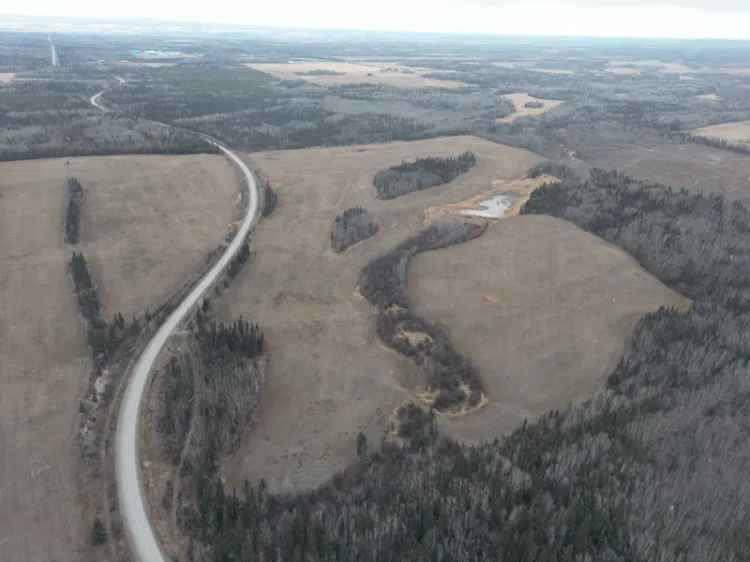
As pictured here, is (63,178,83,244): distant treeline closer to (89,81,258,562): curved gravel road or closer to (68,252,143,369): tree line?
(68,252,143,369): tree line

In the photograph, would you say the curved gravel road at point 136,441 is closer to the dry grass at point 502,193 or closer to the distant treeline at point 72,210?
the distant treeline at point 72,210

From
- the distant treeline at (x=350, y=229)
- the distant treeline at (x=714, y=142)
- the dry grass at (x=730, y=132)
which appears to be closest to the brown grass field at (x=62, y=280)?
the distant treeline at (x=350, y=229)

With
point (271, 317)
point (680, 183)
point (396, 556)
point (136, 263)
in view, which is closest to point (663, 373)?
point (396, 556)

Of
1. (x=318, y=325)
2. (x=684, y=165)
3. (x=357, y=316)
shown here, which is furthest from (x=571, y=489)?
(x=684, y=165)

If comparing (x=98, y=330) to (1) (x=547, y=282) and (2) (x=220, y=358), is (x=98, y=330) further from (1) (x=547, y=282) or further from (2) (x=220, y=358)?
(1) (x=547, y=282)

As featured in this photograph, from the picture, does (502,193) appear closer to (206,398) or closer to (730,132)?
(206,398)
